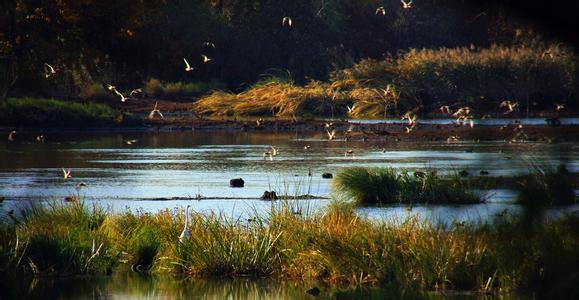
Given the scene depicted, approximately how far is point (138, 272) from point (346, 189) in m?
7.61

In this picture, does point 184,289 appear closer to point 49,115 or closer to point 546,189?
point 546,189

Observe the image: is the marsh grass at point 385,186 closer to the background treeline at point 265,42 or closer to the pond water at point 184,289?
the pond water at point 184,289

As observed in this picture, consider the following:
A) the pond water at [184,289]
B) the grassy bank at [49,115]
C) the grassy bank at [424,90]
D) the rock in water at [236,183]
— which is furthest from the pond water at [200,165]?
the grassy bank at [424,90]

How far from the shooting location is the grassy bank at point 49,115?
4516cm

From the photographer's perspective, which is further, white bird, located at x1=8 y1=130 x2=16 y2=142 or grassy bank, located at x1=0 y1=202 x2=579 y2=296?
white bird, located at x1=8 y1=130 x2=16 y2=142

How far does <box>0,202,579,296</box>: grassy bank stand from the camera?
10488mm

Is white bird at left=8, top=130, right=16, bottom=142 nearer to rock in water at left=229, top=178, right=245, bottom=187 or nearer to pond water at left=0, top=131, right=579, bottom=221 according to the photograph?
pond water at left=0, top=131, right=579, bottom=221

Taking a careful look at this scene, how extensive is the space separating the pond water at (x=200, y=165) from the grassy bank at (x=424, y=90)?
28.1ft

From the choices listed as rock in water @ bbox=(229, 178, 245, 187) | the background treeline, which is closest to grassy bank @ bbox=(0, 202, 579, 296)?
rock in water @ bbox=(229, 178, 245, 187)

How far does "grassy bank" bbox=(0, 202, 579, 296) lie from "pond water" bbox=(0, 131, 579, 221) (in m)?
0.63

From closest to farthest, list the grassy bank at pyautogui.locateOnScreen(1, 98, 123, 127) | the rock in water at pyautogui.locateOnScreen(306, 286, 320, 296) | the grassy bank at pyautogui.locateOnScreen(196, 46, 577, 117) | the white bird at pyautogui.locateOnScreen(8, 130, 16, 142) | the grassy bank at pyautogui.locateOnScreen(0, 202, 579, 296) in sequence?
1. the grassy bank at pyautogui.locateOnScreen(0, 202, 579, 296)
2. the rock in water at pyautogui.locateOnScreen(306, 286, 320, 296)
3. the white bird at pyautogui.locateOnScreen(8, 130, 16, 142)
4. the grassy bank at pyautogui.locateOnScreen(1, 98, 123, 127)
5. the grassy bank at pyautogui.locateOnScreen(196, 46, 577, 117)

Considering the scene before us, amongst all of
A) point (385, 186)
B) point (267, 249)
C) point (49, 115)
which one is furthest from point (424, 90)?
point (267, 249)

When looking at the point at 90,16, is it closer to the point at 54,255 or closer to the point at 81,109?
the point at 54,255

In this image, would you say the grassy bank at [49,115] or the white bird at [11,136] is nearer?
the white bird at [11,136]
